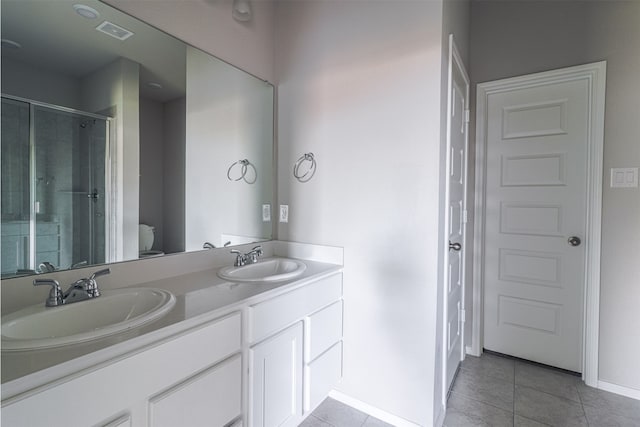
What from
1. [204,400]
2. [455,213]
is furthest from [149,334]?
[455,213]

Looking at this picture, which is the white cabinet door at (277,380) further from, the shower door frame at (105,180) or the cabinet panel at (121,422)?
the shower door frame at (105,180)

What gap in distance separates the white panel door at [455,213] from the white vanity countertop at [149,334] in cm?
88

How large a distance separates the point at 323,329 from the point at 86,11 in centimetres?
175

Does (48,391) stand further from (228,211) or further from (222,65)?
(222,65)

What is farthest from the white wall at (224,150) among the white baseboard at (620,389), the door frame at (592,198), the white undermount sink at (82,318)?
the white baseboard at (620,389)

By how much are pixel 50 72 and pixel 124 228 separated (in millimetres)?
633

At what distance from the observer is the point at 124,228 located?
4.24ft

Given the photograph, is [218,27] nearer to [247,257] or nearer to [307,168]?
[307,168]

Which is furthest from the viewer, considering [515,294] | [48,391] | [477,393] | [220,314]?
[515,294]

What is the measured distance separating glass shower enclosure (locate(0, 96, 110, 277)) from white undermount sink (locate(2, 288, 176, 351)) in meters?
0.19

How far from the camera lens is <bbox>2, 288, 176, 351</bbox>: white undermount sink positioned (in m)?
0.76

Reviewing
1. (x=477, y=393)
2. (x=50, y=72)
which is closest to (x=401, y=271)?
(x=477, y=393)

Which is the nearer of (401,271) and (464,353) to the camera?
(401,271)

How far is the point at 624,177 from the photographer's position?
1.81m
